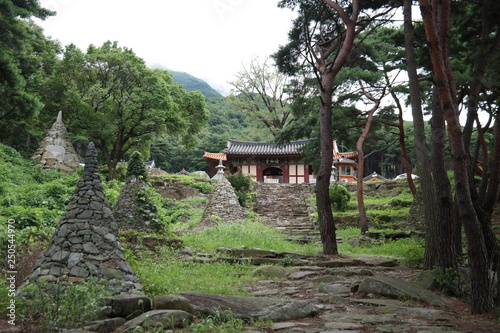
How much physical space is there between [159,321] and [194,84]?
308 feet

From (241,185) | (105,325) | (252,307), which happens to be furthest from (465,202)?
(241,185)

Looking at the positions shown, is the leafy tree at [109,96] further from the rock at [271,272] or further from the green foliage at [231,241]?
the rock at [271,272]

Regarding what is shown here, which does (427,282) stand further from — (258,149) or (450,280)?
(258,149)

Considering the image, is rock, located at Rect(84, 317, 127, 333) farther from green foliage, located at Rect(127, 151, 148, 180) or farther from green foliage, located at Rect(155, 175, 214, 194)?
green foliage, located at Rect(155, 175, 214, 194)

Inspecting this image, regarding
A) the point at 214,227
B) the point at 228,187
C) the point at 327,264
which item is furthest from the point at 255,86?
the point at 327,264

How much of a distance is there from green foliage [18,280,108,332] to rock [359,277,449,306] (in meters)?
3.54

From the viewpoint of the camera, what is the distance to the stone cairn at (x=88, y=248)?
4191 mm

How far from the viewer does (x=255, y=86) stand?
119 feet

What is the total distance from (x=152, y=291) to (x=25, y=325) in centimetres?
196

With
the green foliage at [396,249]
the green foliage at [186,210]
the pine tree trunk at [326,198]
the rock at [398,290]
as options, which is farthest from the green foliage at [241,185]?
the rock at [398,290]

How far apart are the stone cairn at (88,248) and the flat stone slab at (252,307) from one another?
87 cm

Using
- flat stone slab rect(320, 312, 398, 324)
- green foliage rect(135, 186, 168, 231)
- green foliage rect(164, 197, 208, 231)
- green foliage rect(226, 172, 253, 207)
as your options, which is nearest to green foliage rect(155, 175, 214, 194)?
green foliage rect(226, 172, 253, 207)

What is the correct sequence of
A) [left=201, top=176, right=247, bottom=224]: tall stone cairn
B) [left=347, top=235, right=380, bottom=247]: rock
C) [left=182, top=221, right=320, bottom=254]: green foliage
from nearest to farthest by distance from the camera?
[left=182, top=221, right=320, bottom=254]: green foliage → [left=347, top=235, right=380, bottom=247]: rock → [left=201, top=176, right=247, bottom=224]: tall stone cairn

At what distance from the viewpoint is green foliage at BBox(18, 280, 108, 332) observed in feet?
10.1
